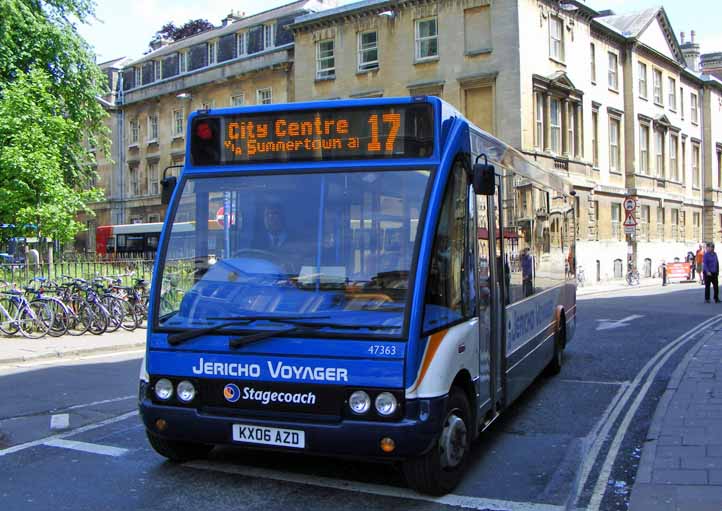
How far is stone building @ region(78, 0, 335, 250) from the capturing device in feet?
140

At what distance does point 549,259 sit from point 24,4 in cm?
2730

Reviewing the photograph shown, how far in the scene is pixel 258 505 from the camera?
4941 mm

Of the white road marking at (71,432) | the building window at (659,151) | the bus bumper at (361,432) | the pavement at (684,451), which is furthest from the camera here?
the building window at (659,151)

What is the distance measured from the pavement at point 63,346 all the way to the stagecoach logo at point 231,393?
846cm

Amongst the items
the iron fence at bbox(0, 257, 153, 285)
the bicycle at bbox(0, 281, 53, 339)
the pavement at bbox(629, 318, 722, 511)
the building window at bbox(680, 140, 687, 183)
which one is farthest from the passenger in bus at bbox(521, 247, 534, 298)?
the building window at bbox(680, 140, 687, 183)

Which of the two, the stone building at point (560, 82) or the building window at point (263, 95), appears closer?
the stone building at point (560, 82)

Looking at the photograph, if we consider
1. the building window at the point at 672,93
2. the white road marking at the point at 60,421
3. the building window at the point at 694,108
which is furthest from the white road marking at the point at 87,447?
the building window at the point at 694,108

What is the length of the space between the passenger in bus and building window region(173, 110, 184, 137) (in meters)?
43.7

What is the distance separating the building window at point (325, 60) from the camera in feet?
128

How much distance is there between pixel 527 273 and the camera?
26.1 feet

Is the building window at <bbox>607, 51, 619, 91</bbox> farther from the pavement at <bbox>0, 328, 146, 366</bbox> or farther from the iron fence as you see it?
the pavement at <bbox>0, 328, 146, 366</bbox>

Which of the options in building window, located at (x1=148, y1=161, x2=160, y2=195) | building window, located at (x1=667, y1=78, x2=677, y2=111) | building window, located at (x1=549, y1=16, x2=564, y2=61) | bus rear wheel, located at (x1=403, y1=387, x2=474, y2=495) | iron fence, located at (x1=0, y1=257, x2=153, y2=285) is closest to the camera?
bus rear wheel, located at (x1=403, y1=387, x2=474, y2=495)

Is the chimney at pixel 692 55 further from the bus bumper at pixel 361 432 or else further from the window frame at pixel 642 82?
the bus bumper at pixel 361 432

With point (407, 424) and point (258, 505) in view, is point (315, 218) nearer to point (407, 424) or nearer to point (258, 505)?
point (407, 424)
